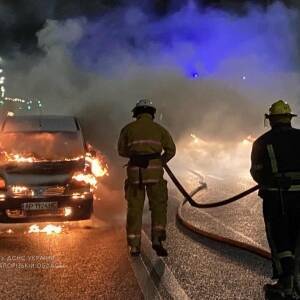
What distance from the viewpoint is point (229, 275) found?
5297 millimetres

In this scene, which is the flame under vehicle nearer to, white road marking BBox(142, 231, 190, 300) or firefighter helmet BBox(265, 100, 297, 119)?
white road marking BBox(142, 231, 190, 300)

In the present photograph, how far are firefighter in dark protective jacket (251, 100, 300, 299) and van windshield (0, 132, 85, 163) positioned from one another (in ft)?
14.0

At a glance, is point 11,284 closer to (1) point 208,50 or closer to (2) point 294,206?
(2) point 294,206

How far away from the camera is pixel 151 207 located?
650 centimetres

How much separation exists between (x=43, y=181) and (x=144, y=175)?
6.45ft

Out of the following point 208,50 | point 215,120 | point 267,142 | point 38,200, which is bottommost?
point 38,200

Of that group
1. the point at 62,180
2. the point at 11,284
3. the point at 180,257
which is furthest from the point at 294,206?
the point at 62,180

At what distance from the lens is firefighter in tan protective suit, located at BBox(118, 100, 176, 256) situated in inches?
251

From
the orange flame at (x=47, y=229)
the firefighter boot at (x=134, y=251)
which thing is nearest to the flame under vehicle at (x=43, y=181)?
the orange flame at (x=47, y=229)

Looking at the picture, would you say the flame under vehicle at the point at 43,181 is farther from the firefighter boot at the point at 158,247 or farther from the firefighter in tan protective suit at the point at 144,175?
the firefighter boot at the point at 158,247

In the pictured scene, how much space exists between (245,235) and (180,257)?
160cm

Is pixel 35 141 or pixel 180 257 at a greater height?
pixel 35 141

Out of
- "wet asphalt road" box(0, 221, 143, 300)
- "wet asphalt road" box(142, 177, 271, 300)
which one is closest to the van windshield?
"wet asphalt road" box(0, 221, 143, 300)

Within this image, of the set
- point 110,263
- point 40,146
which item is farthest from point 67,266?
point 40,146
